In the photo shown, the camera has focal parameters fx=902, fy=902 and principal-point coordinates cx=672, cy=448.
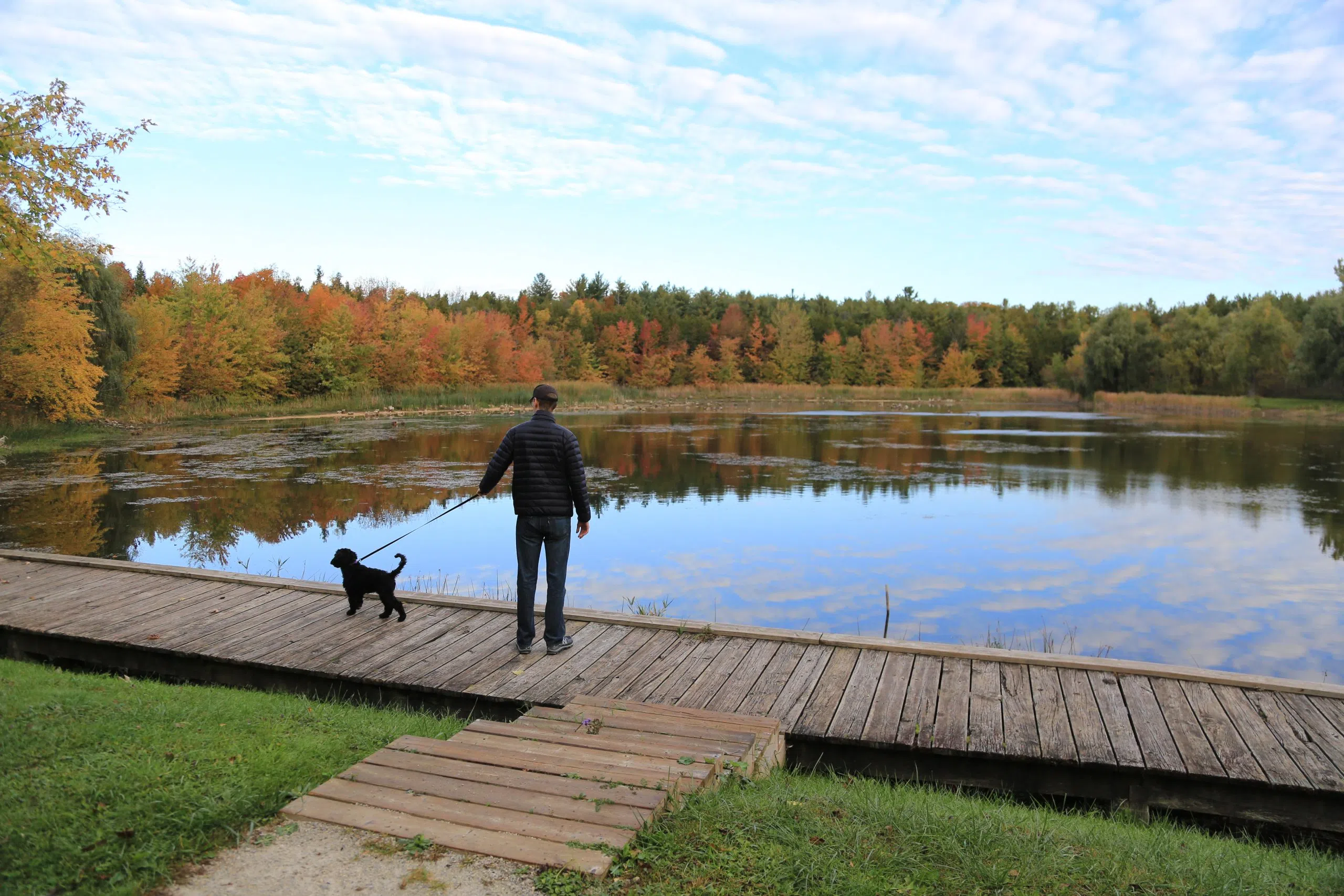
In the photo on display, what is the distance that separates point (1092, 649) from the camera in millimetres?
8555

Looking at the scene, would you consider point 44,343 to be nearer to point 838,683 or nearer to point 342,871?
point 838,683

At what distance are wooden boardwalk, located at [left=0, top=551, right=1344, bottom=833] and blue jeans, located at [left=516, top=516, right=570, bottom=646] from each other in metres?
0.20

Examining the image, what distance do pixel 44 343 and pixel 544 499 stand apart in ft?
87.4

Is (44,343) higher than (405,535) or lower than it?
higher

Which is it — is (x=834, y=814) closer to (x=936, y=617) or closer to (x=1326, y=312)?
(x=936, y=617)

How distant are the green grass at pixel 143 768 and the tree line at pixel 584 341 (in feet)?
42.8

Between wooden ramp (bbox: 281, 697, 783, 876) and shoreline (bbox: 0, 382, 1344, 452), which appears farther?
shoreline (bbox: 0, 382, 1344, 452)

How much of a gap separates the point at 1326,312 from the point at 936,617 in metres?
52.1

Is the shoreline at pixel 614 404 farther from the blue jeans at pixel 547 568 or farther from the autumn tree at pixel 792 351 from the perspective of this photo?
the blue jeans at pixel 547 568

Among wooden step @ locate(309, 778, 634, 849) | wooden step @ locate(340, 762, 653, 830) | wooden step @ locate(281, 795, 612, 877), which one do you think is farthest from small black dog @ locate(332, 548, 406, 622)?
wooden step @ locate(281, 795, 612, 877)

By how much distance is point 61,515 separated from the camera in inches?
591

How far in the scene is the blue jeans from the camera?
6.42 metres

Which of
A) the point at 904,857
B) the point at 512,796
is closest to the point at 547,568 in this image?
the point at 512,796

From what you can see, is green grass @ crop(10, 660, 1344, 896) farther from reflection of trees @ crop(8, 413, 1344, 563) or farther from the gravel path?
reflection of trees @ crop(8, 413, 1344, 563)
